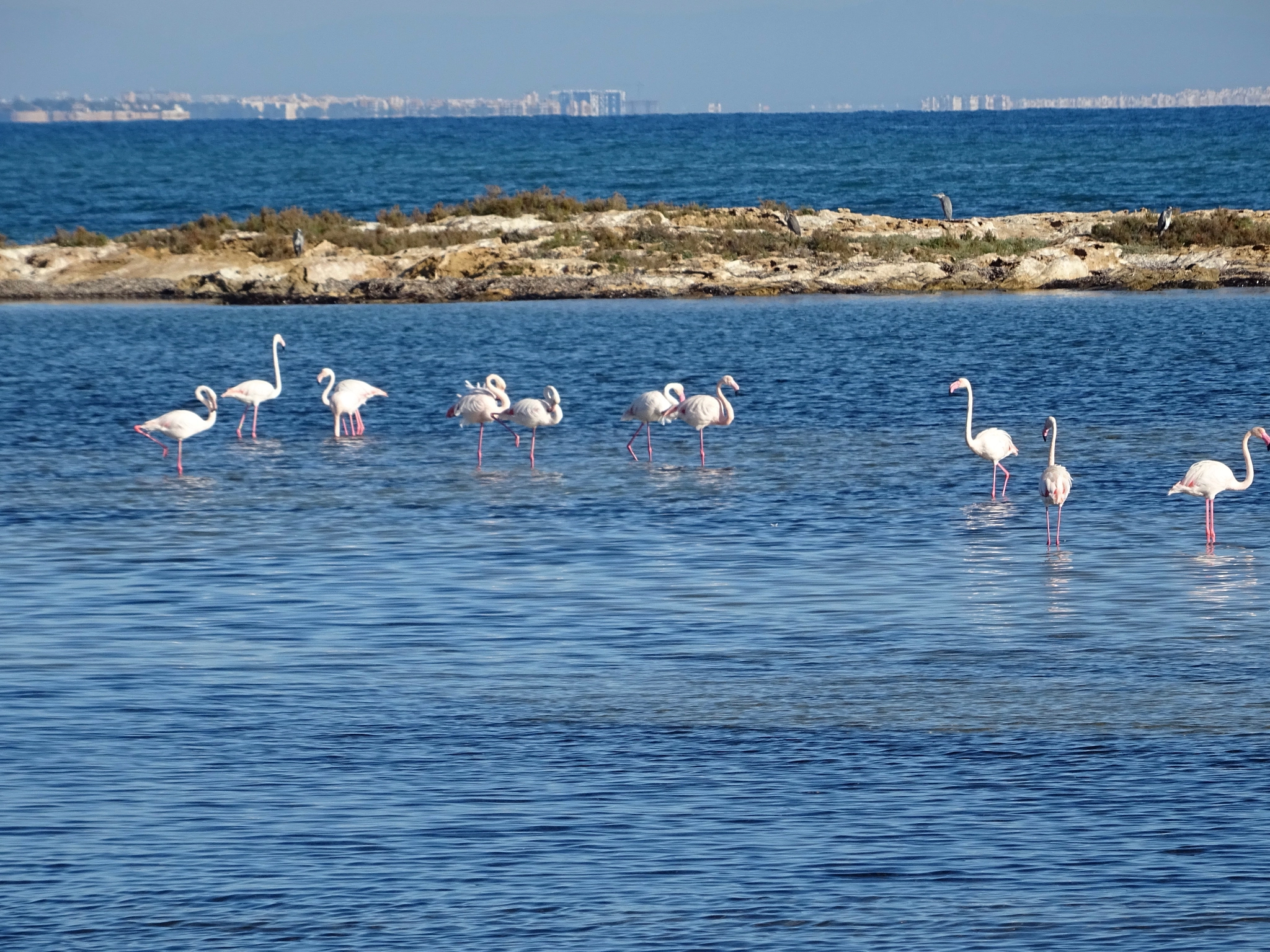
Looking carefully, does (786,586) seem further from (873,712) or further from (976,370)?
(976,370)

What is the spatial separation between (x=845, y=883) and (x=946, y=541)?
28.2ft

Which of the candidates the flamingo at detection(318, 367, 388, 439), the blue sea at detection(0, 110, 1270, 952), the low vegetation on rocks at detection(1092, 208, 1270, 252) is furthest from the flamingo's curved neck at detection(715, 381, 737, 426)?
the low vegetation on rocks at detection(1092, 208, 1270, 252)

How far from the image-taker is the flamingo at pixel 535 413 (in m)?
22.0

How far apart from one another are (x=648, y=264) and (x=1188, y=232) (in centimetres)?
1422

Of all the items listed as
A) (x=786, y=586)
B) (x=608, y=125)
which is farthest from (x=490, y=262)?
A: (x=608, y=125)

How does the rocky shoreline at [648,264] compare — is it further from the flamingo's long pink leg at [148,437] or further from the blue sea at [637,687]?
the flamingo's long pink leg at [148,437]

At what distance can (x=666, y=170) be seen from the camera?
96.4 m

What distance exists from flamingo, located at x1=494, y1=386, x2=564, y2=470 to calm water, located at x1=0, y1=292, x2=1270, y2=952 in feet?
1.67

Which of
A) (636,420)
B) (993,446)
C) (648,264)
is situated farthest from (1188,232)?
(993,446)

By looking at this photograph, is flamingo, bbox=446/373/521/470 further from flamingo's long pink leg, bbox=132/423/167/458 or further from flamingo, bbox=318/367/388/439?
flamingo's long pink leg, bbox=132/423/167/458

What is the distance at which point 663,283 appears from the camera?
1748 inches

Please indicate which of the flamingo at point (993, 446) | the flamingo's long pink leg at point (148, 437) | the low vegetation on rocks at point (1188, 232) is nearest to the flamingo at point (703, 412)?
the flamingo at point (993, 446)

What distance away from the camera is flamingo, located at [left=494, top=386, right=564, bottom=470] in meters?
22.0

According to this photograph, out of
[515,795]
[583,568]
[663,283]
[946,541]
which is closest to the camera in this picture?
[515,795]
